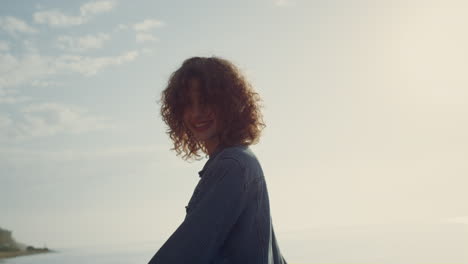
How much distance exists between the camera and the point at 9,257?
6544 cm

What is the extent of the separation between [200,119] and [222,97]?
0.11 metres

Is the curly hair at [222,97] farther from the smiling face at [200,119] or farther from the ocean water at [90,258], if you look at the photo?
the ocean water at [90,258]

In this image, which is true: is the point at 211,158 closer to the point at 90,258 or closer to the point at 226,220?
the point at 226,220

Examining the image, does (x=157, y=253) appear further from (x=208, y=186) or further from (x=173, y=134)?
(x=173, y=134)

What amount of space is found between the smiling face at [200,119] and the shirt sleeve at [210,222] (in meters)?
0.27

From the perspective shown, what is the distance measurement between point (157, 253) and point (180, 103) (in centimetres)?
64

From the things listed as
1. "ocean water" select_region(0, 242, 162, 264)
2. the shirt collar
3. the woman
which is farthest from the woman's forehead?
"ocean water" select_region(0, 242, 162, 264)

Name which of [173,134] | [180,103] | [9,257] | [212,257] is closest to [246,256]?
[212,257]

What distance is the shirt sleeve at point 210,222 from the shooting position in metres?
1.39

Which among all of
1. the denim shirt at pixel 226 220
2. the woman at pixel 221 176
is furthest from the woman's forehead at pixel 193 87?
the denim shirt at pixel 226 220

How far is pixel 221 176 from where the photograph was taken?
1460mm

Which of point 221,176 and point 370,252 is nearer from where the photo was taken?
point 221,176

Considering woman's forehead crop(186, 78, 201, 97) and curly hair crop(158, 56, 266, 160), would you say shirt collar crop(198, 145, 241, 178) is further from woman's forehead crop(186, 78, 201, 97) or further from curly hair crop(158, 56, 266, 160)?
woman's forehead crop(186, 78, 201, 97)

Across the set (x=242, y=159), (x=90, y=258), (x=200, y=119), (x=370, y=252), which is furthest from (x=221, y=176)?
(x=90, y=258)
